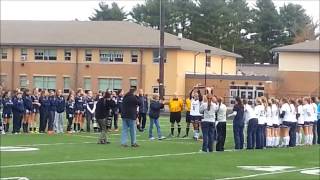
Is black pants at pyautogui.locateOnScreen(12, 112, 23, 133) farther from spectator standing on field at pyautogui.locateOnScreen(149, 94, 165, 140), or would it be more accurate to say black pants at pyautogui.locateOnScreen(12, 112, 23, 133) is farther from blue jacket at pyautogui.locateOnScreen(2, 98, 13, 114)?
spectator standing on field at pyautogui.locateOnScreen(149, 94, 165, 140)

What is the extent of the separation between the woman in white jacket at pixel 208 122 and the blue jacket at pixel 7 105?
9764mm

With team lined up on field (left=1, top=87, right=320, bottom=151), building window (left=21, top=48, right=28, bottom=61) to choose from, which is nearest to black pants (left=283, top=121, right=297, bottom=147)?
team lined up on field (left=1, top=87, right=320, bottom=151)

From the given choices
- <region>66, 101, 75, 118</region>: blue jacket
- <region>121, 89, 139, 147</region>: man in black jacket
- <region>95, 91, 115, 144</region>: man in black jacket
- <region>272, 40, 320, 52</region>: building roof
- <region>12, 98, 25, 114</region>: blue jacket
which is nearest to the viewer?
<region>121, 89, 139, 147</region>: man in black jacket

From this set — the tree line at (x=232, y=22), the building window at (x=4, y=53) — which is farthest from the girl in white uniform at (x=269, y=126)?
the tree line at (x=232, y=22)

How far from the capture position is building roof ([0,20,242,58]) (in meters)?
68.2

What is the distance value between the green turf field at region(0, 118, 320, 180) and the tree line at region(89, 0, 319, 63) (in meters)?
70.7

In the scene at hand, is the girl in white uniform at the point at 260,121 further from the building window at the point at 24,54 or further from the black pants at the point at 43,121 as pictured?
the building window at the point at 24,54

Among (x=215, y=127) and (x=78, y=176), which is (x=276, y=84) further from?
(x=78, y=176)

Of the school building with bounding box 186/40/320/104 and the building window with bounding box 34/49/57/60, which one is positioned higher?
the building window with bounding box 34/49/57/60

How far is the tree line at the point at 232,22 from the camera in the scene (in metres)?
96.1

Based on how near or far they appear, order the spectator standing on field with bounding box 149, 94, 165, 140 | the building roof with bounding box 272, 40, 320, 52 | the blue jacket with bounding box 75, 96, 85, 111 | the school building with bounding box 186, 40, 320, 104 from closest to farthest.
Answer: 1. the spectator standing on field with bounding box 149, 94, 165, 140
2. the blue jacket with bounding box 75, 96, 85, 111
3. the school building with bounding box 186, 40, 320, 104
4. the building roof with bounding box 272, 40, 320, 52

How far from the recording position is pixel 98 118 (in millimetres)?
24391

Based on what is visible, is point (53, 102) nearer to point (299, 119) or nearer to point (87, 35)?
point (299, 119)

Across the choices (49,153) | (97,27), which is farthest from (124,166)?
(97,27)
